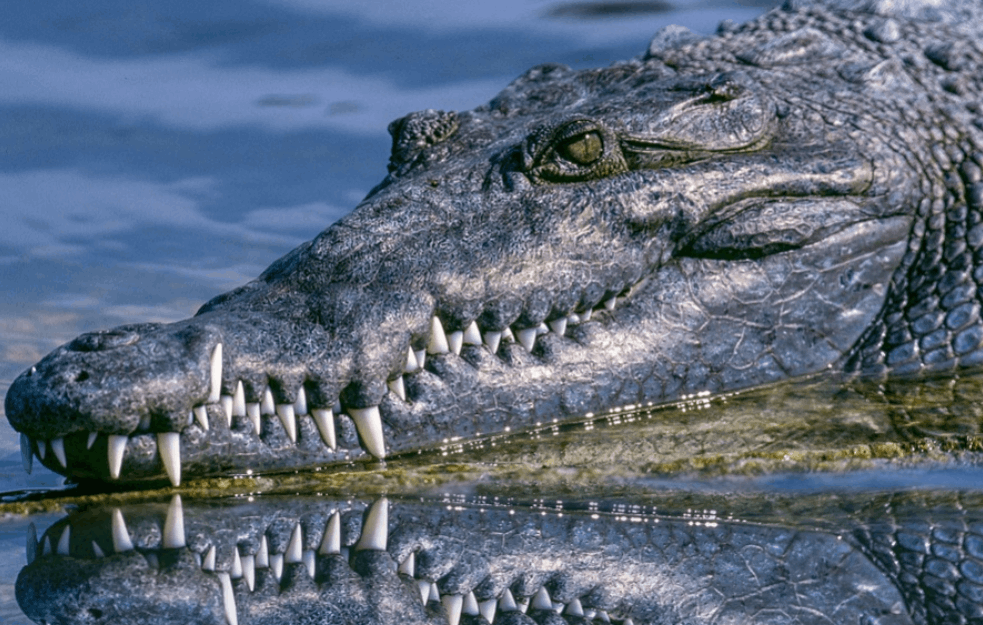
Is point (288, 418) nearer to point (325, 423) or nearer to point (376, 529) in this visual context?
point (325, 423)

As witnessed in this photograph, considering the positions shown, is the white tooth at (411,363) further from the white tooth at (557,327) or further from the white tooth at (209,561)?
the white tooth at (209,561)

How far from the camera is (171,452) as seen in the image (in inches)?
108

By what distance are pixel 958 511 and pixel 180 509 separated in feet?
5.77

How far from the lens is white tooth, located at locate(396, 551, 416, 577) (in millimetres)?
2154

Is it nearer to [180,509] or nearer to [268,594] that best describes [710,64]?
[180,509]

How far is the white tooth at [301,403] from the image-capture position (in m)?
2.89

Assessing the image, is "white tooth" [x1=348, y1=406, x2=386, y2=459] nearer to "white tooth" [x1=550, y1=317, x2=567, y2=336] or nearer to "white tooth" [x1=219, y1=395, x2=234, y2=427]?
"white tooth" [x1=219, y1=395, x2=234, y2=427]

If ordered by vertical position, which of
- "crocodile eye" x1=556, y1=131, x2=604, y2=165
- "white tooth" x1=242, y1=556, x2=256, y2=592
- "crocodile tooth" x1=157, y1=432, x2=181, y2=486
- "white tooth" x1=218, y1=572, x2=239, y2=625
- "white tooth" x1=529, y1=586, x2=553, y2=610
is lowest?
"white tooth" x1=529, y1=586, x2=553, y2=610

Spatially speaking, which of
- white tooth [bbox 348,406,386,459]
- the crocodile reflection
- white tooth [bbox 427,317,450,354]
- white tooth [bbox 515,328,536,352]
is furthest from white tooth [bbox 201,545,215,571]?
white tooth [bbox 515,328,536,352]

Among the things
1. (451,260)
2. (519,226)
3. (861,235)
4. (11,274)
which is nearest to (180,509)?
(451,260)

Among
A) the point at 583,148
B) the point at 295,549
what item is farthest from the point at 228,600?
the point at 583,148

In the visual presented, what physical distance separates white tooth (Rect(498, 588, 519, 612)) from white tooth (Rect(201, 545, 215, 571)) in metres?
0.57

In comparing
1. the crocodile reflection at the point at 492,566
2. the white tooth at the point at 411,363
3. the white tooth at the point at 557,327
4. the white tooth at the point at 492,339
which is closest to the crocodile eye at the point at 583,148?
the white tooth at the point at 557,327

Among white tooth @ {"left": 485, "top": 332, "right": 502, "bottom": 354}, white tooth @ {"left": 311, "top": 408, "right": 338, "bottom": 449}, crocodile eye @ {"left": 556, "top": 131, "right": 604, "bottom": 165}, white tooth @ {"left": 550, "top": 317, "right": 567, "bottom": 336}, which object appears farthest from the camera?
crocodile eye @ {"left": 556, "top": 131, "right": 604, "bottom": 165}
